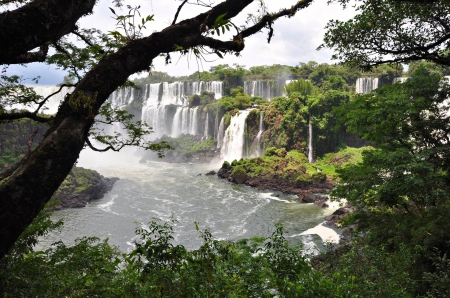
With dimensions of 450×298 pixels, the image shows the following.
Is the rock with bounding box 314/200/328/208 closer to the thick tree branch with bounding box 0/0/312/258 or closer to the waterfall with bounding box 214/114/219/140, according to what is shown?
the thick tree branch with bounding box 0/0/312/258

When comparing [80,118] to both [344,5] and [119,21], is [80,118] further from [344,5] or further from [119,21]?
[344,5]

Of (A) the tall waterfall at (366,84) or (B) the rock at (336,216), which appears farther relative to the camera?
(A) the tall waterfall at (366,84)

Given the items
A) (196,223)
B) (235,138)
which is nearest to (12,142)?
(235,138)

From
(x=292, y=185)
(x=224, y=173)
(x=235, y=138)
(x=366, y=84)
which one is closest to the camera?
(x=292, y=185)

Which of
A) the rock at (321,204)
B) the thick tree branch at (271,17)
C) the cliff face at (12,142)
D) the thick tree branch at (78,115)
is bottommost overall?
the rock at (321,204)

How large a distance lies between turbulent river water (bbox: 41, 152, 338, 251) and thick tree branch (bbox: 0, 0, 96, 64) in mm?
11116

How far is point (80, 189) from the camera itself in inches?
875

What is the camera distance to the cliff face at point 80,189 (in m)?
20.8

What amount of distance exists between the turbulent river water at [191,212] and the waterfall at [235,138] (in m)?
6.37

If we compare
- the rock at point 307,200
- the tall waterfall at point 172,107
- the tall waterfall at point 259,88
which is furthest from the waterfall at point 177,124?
the rock at point 307,200

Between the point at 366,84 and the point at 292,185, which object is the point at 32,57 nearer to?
the point at 292,185

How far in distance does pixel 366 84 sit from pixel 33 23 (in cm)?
3923

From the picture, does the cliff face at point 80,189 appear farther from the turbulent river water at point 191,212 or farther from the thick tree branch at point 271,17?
the thick tree branch at point 271,17

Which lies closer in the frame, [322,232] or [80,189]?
[322,232]
